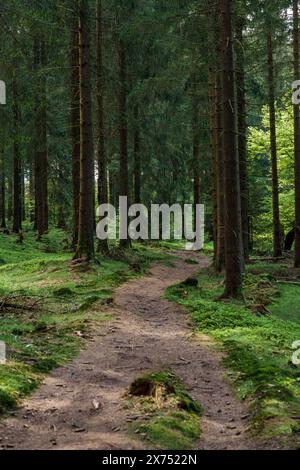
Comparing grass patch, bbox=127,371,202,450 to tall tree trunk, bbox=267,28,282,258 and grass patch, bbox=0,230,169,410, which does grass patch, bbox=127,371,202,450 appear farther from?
tall tree trunk, bbox=267,28,282,258

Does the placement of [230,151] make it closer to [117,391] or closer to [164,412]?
[117,391]

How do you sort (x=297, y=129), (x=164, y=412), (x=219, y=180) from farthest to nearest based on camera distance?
(x=297, y=129) < (x=219, y=180) < (x=164, y=412)

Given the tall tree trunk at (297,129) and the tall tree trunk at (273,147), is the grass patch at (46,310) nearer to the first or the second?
the tall tree trunk at (297,129)

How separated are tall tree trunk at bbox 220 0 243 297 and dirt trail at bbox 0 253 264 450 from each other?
2.16m

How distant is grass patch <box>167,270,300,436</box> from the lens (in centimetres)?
577

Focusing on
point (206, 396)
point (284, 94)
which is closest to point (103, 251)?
point (284, 94)

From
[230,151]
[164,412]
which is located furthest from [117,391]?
[230,151]

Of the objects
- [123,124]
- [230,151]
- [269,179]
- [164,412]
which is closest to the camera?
[164,412]

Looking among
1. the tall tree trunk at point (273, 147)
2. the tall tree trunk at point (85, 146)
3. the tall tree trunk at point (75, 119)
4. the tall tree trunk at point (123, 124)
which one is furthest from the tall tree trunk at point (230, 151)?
the tall tree trunk at point (123, 124)

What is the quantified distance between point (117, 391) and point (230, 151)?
753cm

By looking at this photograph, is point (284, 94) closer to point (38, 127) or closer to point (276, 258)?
point (276, 258)
